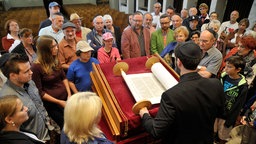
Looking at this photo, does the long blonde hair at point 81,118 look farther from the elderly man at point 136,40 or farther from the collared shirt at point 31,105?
the elderly man at point 136,40

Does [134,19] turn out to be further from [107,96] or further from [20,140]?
[20,140]

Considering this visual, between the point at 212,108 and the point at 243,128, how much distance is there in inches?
52.2

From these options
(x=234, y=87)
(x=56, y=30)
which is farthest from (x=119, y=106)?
(x=56, y=30)

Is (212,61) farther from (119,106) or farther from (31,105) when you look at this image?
(31,105)

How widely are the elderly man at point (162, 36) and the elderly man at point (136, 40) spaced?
119mm

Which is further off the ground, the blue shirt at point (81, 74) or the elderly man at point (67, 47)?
the elderly man at point (67, 47)

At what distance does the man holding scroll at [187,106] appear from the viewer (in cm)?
118

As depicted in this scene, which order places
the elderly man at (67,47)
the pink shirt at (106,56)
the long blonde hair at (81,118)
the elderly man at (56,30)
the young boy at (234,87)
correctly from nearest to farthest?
the long blonde hair at (81,118) → the young boy at (234,87) → the elderly man at (67,47) → the pink shirt at (106,56) → the elderly man at (56,30)

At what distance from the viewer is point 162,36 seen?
3.36 meters

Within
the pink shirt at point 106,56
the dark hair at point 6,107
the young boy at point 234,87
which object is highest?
the dark hair at point 6,107

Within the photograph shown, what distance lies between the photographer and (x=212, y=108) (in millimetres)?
1291

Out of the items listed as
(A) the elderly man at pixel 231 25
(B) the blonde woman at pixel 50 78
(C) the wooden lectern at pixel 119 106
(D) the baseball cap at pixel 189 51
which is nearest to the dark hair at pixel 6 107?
(C) the wooden lectern at pixel 119 106

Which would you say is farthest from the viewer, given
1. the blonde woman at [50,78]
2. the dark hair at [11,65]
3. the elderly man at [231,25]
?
the elderly man at [231,25]

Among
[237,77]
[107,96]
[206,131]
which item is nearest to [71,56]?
[107,96]
